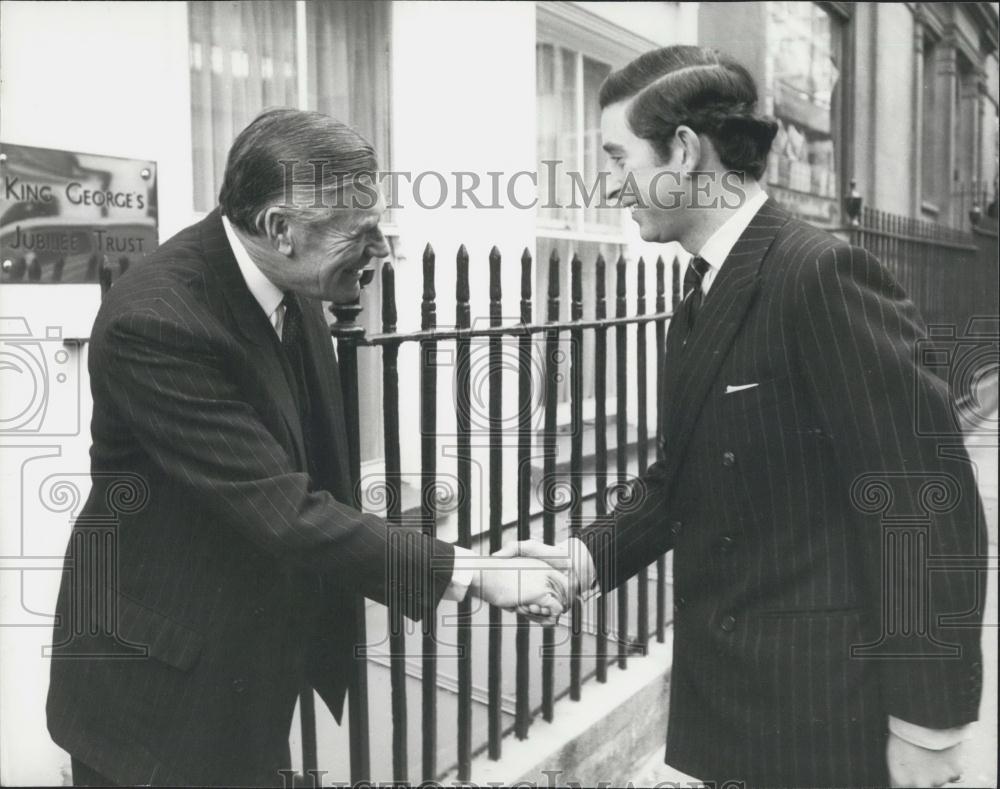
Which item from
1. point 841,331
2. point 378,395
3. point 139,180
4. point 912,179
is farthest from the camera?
point 912,179

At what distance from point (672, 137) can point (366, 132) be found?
8.09 feet

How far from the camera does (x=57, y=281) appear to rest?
3.00m

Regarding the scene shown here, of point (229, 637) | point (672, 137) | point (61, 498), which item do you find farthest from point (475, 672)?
point (672, 137)

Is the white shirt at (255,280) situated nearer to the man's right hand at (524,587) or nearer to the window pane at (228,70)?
the man's right hand at (524,587)

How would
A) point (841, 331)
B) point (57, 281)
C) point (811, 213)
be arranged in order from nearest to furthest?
point (841, 331) → point (57, 281) → point (811, 213)

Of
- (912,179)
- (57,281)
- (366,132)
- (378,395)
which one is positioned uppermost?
(912,179)

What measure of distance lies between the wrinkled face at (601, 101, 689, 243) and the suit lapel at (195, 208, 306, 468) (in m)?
0.93

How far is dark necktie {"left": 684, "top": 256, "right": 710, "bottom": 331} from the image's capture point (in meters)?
2.19

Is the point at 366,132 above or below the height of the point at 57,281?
above

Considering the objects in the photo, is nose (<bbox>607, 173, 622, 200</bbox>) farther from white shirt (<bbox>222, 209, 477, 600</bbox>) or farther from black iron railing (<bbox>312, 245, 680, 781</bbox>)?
white shirt (<bbox>222, 209, 477, 600</bbox>)

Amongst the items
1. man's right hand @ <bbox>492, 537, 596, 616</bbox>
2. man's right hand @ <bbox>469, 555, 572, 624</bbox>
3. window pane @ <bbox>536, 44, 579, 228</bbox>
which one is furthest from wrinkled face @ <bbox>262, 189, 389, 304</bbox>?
window pane @ <bbox>536, 44, 579, 228</bbox>

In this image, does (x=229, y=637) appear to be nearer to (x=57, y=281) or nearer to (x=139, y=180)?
(x=57, y=281)

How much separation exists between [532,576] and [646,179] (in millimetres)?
1139

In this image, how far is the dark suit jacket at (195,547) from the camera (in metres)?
1.86
